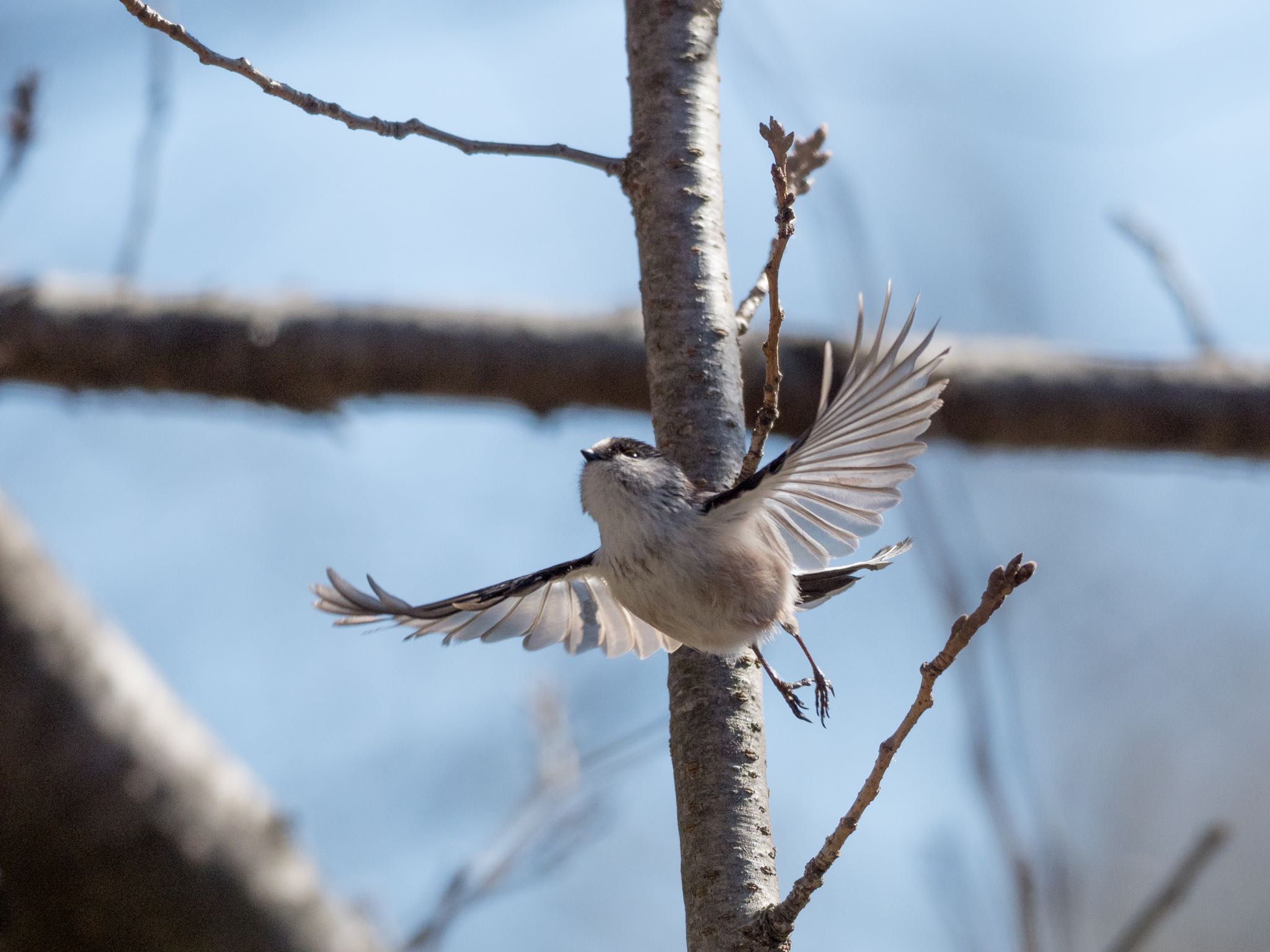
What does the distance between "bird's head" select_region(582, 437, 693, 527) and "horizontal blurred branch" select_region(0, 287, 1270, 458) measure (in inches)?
44.2

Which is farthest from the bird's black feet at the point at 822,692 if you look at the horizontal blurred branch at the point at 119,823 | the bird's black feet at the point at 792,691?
the horizontal blurred branch at the point at 119,823

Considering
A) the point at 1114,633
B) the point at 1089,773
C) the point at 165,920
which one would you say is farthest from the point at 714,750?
the point at 1114,633

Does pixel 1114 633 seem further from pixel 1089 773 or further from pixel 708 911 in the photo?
pixel 708 911

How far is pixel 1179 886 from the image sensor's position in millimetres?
1070

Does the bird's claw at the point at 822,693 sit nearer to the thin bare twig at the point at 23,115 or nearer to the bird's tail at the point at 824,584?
the bird's tail at the point at 824,584

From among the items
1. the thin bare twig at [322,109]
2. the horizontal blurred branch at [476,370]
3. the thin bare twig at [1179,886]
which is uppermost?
the horizontal blurred branch at [476,370]

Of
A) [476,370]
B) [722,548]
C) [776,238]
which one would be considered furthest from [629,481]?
[476,370]

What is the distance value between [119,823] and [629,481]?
0.84 m

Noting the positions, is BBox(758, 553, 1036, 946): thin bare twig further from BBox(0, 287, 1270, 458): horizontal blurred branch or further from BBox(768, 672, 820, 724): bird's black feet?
BBox(0, 287, 1270, 458): horizontal blurred branch

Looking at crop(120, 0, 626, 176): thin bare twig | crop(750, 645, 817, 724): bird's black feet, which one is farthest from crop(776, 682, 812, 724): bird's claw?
crop(120, 0, 626, 176): thin bare twig

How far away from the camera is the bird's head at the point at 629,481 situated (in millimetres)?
1597

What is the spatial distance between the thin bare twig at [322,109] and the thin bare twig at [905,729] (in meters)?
0.93

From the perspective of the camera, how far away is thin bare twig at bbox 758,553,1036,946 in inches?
37.8

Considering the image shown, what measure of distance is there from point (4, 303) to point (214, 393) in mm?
628
